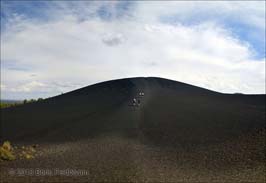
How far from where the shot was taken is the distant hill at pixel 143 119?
3136 centimetres

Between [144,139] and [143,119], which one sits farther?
[143,119]

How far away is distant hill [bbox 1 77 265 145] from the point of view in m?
31.4

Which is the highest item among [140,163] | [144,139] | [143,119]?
[143,119]

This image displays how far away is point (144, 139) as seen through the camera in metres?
29.3

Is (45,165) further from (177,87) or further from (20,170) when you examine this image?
(177,87)

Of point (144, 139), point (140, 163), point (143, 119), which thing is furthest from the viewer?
point (143, 119)

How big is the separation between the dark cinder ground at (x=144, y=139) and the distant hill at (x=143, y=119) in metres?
0.09

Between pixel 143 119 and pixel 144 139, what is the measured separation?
373 inches

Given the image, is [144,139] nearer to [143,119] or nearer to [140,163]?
[140,163]

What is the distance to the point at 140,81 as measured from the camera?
72.2 m

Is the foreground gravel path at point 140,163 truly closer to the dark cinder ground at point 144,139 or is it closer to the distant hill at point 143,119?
the dark cinder ground at point 144,139

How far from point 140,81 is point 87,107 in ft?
75.3

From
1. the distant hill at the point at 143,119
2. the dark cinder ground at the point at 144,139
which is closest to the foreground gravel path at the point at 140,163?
the dark cinder ground at the point at 144,139

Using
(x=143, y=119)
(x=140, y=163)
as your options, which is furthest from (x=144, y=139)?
(x=143, y=119)
